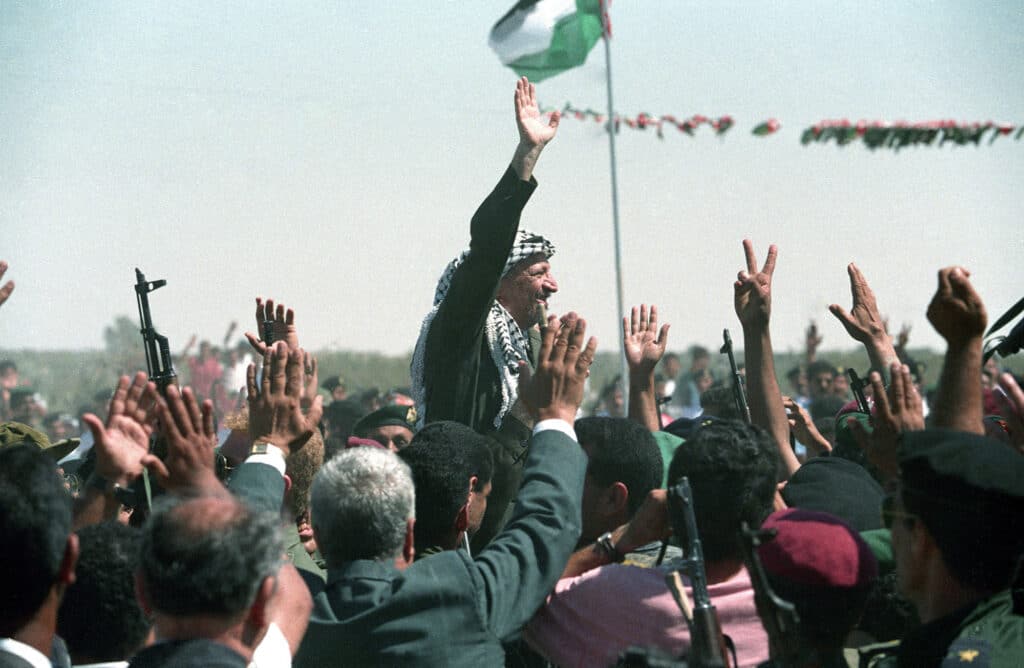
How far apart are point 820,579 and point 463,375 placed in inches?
89.7

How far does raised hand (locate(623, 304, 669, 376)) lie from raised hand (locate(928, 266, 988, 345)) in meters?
1.94

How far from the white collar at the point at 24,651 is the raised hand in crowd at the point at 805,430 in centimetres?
346

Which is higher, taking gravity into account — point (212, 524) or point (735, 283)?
point (735, 283)

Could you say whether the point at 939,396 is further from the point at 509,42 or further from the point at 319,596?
the point at 509,42

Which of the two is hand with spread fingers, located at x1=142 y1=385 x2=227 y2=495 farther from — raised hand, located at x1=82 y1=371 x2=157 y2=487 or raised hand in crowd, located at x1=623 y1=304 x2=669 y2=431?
raised hand in crowd, located at x1=623 y1=304 x2=669 y2=431

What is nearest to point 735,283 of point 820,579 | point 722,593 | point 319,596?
point 722,593

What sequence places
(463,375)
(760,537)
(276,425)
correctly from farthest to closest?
(463,375) → (276,425) → (760,537)

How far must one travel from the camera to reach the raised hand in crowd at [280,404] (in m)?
3.35

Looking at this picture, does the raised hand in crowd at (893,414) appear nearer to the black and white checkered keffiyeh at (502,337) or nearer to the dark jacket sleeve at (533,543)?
the dark jacket sleeve at (533,543)

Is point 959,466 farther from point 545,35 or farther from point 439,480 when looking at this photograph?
point 545,35

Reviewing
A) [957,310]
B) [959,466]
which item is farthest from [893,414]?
[959,466]

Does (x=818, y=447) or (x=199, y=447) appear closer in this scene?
(x=199, y=447)

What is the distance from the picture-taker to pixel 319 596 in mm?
2965

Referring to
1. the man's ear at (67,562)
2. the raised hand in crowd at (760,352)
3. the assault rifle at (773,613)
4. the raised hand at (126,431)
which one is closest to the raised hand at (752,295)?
the raised hand in crowd at (760,352)
